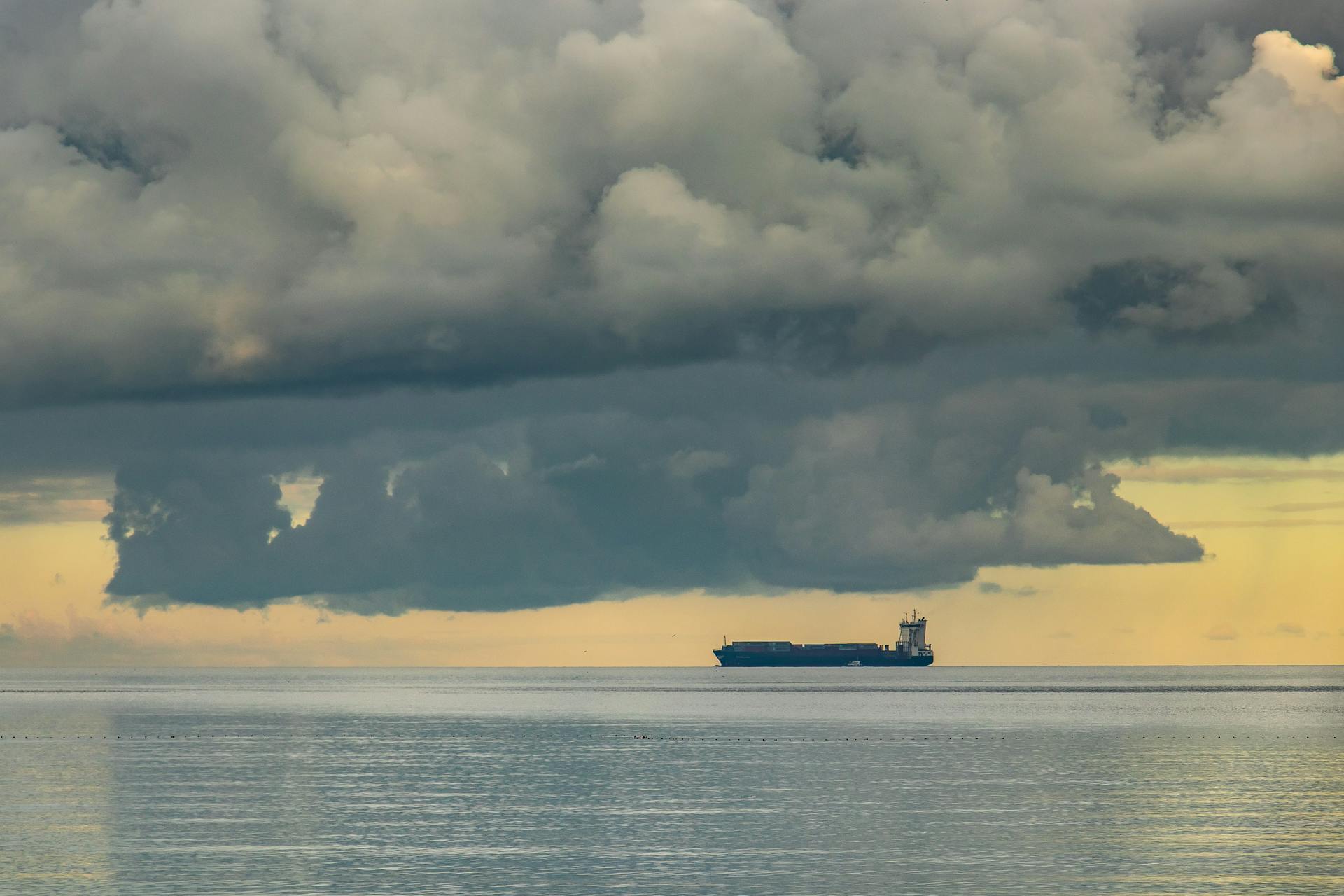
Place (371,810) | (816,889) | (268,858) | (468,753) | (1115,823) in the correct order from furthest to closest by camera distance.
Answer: (468,753) < (371,810) < (1115,823) < (268,858) < (816,889)

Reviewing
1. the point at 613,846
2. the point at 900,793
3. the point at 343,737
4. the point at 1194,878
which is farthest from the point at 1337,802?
the point at 343,737

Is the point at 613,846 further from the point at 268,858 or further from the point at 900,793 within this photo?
the point at 900,793

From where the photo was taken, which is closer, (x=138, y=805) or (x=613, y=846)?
(x=613, y=846)

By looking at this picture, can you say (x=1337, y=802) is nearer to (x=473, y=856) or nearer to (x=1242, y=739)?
(x=473, y=856)

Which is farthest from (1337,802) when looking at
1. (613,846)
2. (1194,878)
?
(613,846)

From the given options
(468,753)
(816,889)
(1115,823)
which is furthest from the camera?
(468,753)

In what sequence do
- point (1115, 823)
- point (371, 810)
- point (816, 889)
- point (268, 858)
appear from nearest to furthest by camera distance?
point (816, 889), point (268, 858), point (1115, 823), point (371, 810)

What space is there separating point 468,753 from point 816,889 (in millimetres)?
88789

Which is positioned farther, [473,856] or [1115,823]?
[1115,823]

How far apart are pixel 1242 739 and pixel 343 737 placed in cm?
9760

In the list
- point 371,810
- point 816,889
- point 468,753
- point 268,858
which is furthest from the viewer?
point 468,753

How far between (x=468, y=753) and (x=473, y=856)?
75224 mm

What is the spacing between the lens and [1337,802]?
96938 mm

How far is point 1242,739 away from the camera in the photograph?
6521 inches
